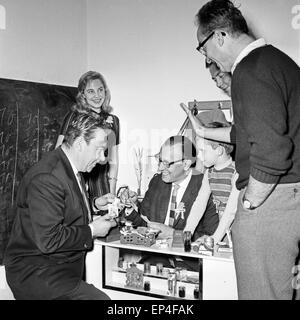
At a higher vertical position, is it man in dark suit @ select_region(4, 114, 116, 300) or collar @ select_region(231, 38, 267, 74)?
collar @ select_region(231, 38, 267, 74)

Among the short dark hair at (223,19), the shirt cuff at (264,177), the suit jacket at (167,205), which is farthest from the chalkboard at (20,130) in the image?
the shirt cuff at (264,177)

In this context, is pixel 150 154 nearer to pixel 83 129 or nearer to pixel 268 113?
pixel 83 129

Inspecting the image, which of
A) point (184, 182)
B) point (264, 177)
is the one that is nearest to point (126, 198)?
point (184, 182)

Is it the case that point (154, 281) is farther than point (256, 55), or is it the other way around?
point (154, 281)

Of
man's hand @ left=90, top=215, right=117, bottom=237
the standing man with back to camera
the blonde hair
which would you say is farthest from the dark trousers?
the blonde hair

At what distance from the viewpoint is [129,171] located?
4.27 m

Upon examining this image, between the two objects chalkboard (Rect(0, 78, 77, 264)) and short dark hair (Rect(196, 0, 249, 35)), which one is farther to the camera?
chalkboard (Rect(0, 78, 77, 264))

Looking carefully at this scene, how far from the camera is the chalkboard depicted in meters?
3.35

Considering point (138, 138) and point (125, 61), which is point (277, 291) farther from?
point (125, 61)

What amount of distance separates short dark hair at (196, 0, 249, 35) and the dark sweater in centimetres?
19

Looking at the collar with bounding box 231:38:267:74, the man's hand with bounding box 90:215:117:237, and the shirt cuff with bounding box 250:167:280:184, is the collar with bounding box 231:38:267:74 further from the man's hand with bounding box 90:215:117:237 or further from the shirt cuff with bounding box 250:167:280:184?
the man's hand with bounding box 90:215:117:237

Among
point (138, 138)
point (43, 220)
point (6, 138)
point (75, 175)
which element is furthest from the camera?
point (138, 138)

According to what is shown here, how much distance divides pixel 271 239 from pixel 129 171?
8.97ft

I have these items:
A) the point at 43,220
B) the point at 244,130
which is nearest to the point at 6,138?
the point at 43,220
